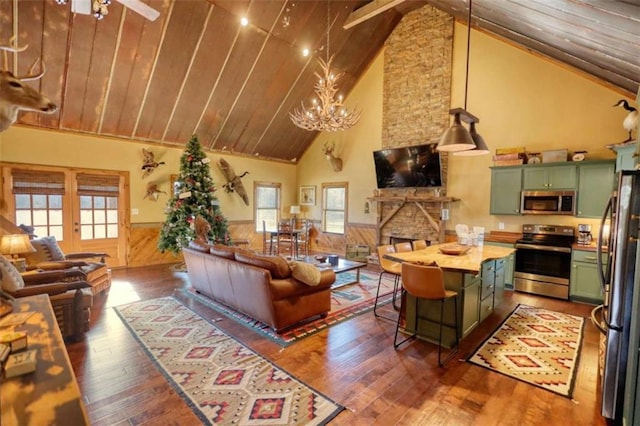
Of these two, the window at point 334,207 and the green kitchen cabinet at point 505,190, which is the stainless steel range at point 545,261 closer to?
the green kitchen cabinet at point 505,190

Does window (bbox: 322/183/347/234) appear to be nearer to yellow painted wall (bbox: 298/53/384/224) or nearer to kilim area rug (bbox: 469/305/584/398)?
yellow painted wall (bbox: 298/53/384/224)

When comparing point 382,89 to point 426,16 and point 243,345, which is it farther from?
point 243,345

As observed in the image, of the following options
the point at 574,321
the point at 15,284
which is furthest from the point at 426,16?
the point at 15,284

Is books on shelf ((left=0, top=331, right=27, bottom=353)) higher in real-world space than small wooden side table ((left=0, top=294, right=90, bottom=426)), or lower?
higher

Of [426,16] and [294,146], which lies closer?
[426,16]

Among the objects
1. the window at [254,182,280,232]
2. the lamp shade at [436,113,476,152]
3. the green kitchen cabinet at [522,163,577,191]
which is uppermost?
the lamp shade at [436,113,476,152]

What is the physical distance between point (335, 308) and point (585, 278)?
3862 millimetres

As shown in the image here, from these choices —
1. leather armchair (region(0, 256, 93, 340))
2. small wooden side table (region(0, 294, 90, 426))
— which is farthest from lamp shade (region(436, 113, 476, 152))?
leather armchair (region(0, 256, 93, 340))

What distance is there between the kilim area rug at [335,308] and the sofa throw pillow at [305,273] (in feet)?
1.98

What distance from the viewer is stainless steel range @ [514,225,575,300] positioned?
4.84 m

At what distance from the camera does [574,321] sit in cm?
402

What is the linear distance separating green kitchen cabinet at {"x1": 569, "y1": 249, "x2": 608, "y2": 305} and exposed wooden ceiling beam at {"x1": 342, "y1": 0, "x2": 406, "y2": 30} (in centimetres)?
520

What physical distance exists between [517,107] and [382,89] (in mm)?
3227

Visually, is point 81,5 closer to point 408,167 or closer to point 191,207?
point 191,207
